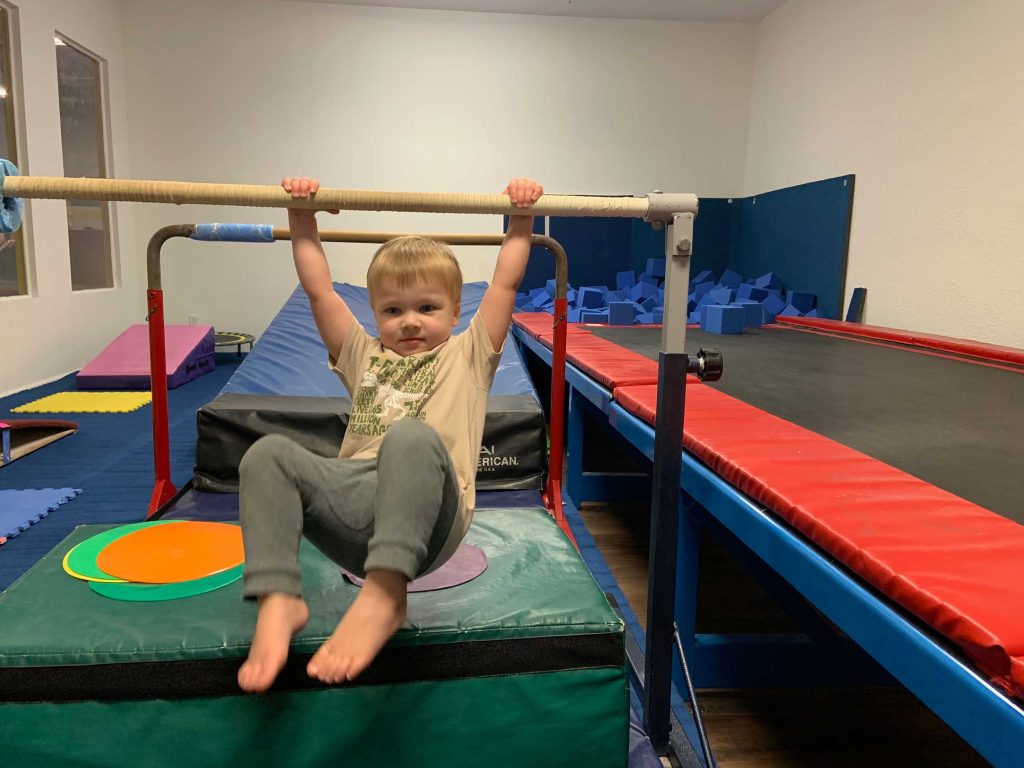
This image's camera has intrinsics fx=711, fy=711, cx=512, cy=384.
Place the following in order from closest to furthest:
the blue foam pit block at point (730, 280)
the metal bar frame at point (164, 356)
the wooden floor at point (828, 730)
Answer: the wooden floor at point (828, 730) → the metal bar frame at point (164, 356) → the blue foam pit block at point (730, 280)

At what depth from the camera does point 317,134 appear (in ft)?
20.9

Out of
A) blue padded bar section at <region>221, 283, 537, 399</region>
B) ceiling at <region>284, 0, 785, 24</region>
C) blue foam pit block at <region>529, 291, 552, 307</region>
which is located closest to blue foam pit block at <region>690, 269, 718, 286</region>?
blue foam pit block at <region>529, 291, 552, 307</region>

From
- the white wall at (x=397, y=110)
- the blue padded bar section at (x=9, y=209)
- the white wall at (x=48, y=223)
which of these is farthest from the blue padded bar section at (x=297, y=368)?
the white wall at (x=397, y=110)

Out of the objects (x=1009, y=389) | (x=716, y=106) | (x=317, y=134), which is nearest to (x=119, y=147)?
(x=317, y=134)

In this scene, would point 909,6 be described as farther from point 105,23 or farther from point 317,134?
point 105,23

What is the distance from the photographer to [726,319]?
169 inches

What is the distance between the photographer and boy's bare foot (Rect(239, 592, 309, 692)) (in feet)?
2.92

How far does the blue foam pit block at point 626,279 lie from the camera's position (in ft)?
21.3

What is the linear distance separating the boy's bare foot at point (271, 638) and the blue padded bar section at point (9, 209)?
93cm

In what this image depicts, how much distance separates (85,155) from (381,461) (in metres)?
6.39

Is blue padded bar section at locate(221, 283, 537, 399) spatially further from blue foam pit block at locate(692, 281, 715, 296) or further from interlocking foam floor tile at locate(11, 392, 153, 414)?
blue foam pit block at locate(692, 281, 715, 296)

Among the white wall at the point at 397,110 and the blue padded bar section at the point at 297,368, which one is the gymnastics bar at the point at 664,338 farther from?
the white wall at the point at 397,110

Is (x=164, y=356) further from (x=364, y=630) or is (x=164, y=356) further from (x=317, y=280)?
(x=364, y=630)

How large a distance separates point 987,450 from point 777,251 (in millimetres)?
4684
